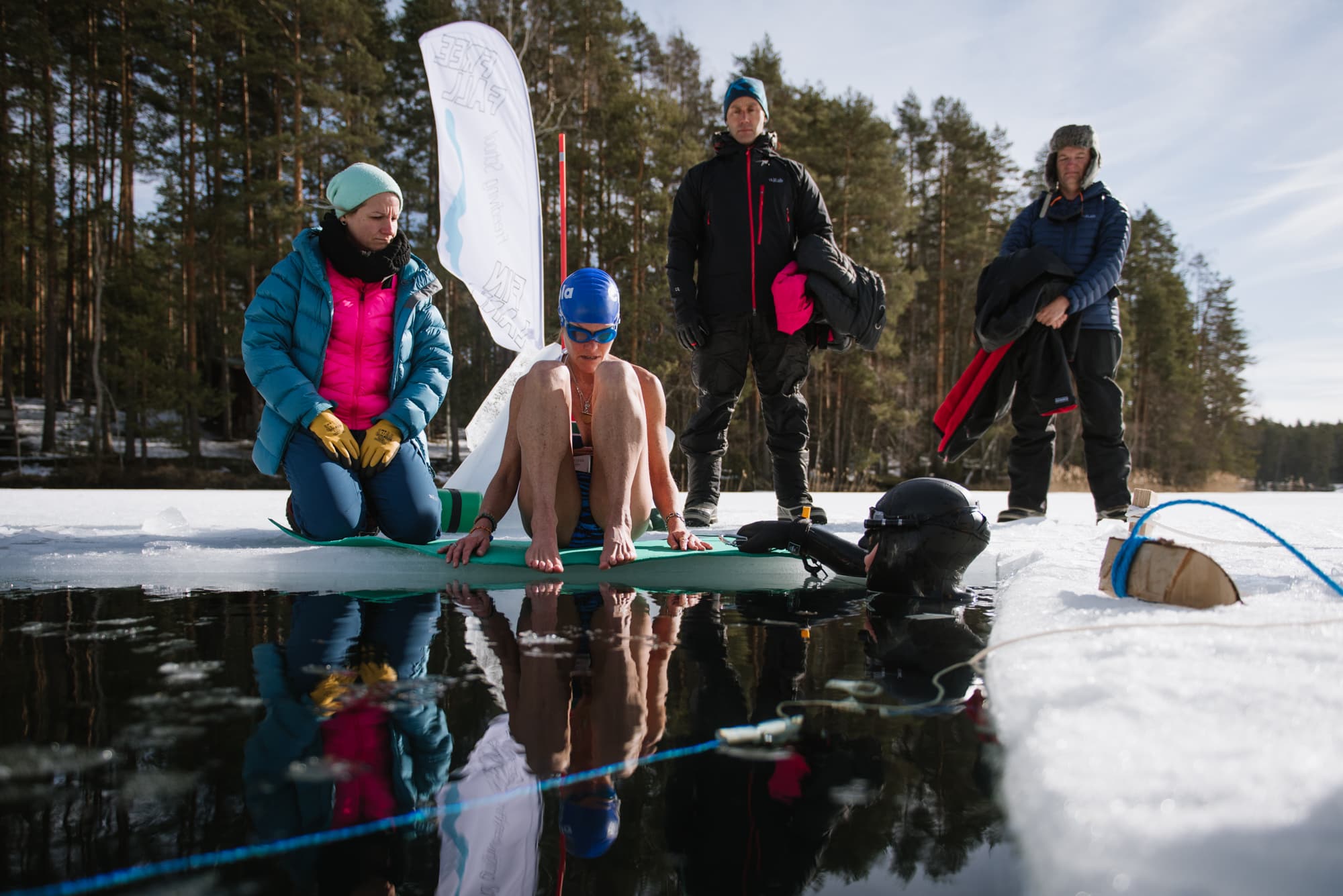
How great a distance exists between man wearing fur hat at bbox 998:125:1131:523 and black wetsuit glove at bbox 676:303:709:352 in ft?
5.14

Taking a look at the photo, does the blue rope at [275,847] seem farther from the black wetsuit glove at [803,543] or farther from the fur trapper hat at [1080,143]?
the fur trapper hat at [1080,143]

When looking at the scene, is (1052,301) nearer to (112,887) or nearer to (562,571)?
(562,571)

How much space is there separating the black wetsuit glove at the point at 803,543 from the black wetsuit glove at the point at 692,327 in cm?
139

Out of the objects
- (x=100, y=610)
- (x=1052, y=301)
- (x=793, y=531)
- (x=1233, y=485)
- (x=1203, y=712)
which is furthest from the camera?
(x=1233, y=485)

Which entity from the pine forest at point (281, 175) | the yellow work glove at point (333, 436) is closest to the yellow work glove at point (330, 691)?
the yellow work glove at point (333, 436)

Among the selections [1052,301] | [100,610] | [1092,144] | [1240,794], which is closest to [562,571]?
[100,610]

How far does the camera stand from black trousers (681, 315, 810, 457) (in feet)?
12.3

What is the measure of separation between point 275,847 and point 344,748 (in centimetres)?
26

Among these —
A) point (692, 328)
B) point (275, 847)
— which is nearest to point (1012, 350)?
point (692, 328)

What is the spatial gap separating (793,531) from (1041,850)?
1745 mm

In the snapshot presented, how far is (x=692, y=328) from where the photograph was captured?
370cm

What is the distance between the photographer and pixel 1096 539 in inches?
116

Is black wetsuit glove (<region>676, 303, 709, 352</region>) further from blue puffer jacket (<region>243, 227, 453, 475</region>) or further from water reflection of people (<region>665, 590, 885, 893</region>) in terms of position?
water reflection of people (<region>665, 590, 885, 893</region>)

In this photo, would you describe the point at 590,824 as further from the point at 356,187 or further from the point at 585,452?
the point at 356,187
